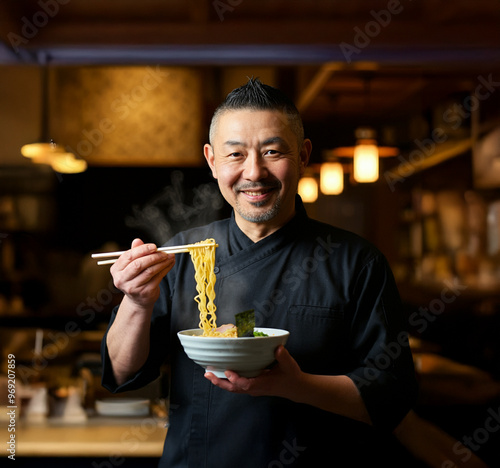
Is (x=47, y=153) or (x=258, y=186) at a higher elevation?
(x=47, y=153)

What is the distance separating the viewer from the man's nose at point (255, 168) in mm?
1781

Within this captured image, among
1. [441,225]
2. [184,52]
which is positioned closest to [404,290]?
[441,225]

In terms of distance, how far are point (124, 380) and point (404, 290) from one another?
3543mm

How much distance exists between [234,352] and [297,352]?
397mm

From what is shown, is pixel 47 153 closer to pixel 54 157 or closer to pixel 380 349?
pixel 54 157

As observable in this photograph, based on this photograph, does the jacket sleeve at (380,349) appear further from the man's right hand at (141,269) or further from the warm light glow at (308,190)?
the warm light glow at (308,190)

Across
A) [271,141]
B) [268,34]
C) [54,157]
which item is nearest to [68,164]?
[54,157]

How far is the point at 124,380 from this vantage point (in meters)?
1.88

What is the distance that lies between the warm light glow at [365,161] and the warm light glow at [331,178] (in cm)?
17

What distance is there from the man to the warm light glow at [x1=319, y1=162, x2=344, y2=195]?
2.94 meters

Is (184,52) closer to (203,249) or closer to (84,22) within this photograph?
(84,22)

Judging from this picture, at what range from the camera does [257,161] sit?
1.80 m

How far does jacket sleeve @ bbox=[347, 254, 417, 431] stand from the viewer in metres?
1.75

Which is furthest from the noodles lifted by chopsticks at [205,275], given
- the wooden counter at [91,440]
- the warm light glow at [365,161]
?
the warm light glow at [365,161]
